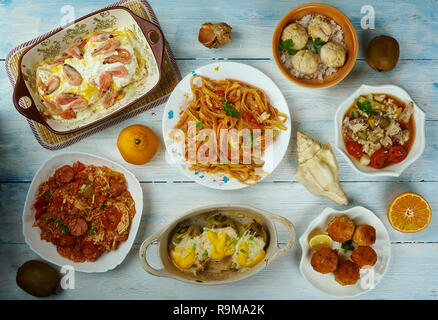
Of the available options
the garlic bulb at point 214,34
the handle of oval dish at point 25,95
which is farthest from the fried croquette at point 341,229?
Answer: the handle of oval dish at point 25,95

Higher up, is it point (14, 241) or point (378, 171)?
point (378, 171)

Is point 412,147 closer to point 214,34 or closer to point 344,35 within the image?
point 344,35

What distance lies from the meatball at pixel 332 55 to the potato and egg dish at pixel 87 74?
108cm

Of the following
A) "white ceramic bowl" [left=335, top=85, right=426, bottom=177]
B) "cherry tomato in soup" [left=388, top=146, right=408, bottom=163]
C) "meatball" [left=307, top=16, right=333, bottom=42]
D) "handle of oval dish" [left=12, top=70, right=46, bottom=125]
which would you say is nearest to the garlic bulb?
"meatball" [left=307, top=16, right=333, bottom=42]

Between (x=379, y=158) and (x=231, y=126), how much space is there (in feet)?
2.84

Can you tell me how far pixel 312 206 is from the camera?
234cm

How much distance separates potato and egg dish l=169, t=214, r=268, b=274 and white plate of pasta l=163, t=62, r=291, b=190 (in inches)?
10.5

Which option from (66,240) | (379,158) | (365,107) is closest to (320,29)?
(365,107)

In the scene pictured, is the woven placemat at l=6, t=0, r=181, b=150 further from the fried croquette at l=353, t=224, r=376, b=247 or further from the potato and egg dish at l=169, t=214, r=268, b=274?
the fried croquette at l=353, t=224, r=376, b=247

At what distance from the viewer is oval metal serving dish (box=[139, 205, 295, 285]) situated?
80.4 inches

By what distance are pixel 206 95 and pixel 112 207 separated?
34.8 inches
